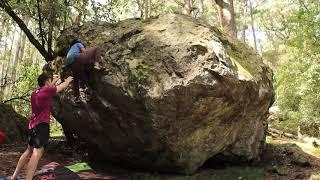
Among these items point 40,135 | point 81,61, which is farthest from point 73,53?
point 40,135

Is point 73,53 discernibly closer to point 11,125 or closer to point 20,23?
point 20,23

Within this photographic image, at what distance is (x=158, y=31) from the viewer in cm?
755

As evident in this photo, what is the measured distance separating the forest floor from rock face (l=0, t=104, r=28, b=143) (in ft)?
2.45

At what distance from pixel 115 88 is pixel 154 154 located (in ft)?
5.00

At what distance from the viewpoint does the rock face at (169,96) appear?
6.72 m

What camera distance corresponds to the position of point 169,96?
659 centimetres

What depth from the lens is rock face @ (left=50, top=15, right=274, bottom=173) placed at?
265 inches

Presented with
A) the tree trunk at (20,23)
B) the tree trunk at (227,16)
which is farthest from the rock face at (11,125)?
the tree trunk at (227,16)

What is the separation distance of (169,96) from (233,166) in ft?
9.11

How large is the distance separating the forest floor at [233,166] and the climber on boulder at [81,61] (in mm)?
2115

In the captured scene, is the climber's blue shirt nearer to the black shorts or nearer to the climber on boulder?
the climber on boulder

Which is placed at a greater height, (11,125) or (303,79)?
(303,79)

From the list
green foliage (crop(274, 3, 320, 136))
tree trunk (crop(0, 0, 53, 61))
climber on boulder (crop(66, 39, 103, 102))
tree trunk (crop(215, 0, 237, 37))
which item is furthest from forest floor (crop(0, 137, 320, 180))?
green foliage (crop(274, 3, 320, 136))

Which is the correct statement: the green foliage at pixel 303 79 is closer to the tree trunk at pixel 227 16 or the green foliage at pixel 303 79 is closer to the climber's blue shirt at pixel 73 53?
the tree trunk at pixel 227 16
